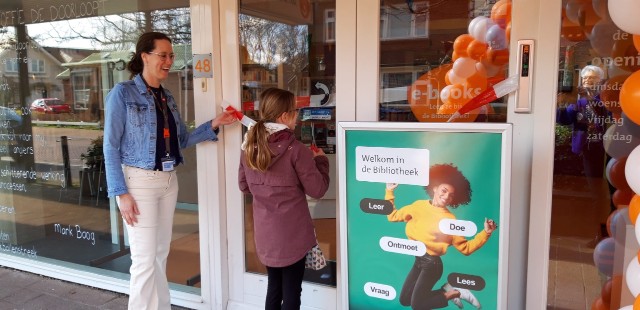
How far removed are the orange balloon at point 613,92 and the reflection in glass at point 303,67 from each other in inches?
52.8

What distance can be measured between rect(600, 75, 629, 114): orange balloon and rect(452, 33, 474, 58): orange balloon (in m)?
0.63

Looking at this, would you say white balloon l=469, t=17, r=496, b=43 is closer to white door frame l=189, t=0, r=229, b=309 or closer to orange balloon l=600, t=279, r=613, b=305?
orange balloon l=600, t=279, r=613, b=305

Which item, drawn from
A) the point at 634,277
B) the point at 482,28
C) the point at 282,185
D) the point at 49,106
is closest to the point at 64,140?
the point at 49,106

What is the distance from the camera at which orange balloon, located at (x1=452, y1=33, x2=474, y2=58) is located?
7.84 ft

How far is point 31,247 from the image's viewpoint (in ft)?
13.8

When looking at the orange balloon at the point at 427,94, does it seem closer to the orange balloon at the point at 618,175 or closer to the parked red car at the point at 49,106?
the orange balloon at the point at 618,175

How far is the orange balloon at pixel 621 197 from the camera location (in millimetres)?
2137

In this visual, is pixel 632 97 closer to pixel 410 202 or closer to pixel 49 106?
pixel 410 202

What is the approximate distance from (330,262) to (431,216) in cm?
100

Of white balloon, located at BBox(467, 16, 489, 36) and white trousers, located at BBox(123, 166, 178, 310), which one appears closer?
white balloon, located at BBox(467, 16, 489, 36)

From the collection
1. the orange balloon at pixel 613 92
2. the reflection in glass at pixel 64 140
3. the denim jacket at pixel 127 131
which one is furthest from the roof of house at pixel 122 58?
the orange balloon at pixel 613 92

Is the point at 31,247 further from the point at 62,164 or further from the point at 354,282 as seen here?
the point at 354,282

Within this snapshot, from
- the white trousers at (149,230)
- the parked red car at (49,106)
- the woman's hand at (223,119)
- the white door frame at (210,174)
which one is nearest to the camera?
the white trousers at (149,230)

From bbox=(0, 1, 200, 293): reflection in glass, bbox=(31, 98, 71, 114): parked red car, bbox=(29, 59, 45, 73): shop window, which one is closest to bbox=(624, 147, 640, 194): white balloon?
bbox=(0, 1, 200, 293): reflection in glass
